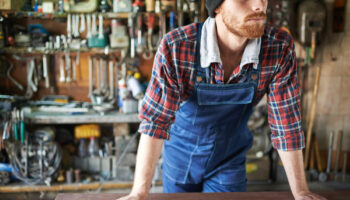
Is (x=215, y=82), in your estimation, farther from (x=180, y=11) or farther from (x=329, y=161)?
(x=329, y=161)

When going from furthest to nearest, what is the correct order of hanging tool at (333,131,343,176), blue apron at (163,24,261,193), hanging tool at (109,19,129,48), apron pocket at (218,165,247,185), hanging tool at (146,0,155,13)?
hanging tool at (333,131,343,176) → hanging tool at (109,19,129,48) → hanging tool at (146,0,155,13) → apron pocket at (218,165,247,185) → blue apron at (163,24,261,193)

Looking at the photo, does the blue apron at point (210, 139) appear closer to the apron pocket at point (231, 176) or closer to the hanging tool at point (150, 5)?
the apron pocket at point (231, 176)

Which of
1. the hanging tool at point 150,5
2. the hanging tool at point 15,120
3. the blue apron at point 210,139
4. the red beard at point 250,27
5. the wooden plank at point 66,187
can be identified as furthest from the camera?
the hanging tool at point 150,5

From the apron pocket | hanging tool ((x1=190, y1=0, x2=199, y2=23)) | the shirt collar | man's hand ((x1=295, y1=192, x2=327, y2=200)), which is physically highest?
hanging tool ((x1=190, y1=0, x2=199, y2=23))

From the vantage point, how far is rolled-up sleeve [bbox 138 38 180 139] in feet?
3.96

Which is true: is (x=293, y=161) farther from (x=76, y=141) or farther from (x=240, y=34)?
(x=76, y=141)

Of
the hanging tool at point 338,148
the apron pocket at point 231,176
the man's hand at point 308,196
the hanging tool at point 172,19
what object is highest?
the hanging tool at point 172,19


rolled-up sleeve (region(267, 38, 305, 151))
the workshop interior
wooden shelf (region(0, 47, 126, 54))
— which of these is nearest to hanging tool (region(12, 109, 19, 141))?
the workshop interior

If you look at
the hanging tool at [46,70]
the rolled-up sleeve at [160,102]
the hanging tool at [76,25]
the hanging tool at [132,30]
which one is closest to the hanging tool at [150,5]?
the hanging tool at [132,30]

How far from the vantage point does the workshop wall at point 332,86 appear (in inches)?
128

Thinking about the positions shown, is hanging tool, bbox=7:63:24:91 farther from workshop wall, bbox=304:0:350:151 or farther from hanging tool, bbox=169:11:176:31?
workshop wall, bbox=304:0:350:151

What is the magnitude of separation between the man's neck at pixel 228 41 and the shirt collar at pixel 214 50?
3 centimetres

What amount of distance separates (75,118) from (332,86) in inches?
109

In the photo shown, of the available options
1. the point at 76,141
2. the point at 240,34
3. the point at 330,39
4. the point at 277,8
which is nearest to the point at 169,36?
the point at 240,34
